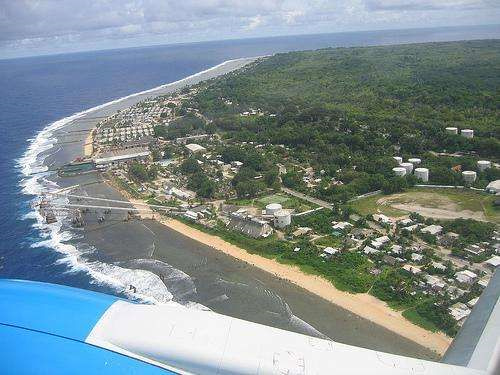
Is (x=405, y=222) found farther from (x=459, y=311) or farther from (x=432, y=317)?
(x=432, y=317)

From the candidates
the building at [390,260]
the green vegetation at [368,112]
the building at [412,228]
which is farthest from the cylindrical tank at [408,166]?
the building at [390,260]

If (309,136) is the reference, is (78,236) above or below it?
below

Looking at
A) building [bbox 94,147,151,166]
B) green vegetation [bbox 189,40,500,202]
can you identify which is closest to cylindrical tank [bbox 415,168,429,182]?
green vegetation [bbox 189,40,500,202]

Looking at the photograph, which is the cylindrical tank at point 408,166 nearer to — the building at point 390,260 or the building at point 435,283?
the building at point 390,260

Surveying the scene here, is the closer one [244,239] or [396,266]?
[396,266]

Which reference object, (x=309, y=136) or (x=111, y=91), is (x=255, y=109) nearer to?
(x=309, y=136)

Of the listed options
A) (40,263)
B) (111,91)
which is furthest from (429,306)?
(111,91)

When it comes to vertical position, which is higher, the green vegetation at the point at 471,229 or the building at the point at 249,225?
the green vegetation at the point at 471,229
